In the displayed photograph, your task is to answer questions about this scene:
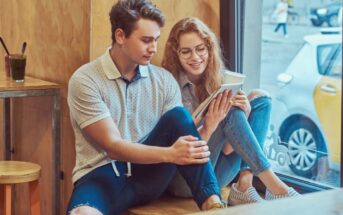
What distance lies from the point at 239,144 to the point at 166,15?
2.54 feet

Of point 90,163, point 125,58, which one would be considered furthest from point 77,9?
point 90,163

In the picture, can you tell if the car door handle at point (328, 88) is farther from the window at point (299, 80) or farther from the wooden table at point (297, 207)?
the wooden table at point (297, 207)

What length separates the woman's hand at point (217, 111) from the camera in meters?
3.19

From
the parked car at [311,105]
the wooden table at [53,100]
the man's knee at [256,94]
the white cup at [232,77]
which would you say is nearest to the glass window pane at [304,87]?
the parked car at [311,105]

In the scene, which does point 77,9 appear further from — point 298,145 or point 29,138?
point 298,145

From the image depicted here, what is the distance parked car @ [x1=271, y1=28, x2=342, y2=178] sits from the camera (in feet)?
10.2

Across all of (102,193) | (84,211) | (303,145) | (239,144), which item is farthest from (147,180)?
(303,145)

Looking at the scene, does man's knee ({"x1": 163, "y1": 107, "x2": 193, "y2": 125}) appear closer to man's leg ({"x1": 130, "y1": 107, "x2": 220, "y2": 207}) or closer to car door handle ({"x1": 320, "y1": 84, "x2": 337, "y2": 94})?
man's leg ({"x1": 130, "y1": 107, "x2": 220, "y2": 207})

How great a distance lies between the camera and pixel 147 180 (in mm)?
3035

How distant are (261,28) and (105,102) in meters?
1.03

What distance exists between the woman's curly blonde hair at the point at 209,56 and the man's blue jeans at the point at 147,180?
13.6 inches

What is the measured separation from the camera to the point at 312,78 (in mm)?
3219

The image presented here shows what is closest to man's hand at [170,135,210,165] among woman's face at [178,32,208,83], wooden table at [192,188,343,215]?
woman's face at [178,32,208,83]

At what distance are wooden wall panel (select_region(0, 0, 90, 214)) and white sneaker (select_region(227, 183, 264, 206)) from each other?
2.75 ft
